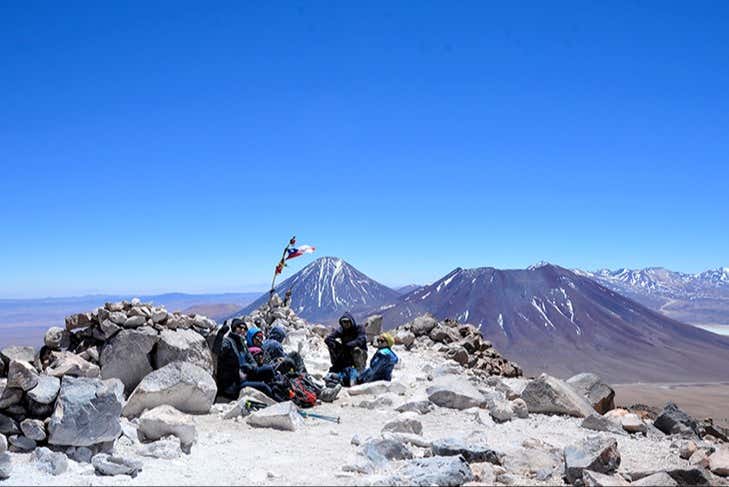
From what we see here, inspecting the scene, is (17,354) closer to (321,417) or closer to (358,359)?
(321,417)

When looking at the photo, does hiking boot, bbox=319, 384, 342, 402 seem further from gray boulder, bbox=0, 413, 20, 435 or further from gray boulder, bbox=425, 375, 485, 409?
gray boulder, bbox=0, 413, 20, 435

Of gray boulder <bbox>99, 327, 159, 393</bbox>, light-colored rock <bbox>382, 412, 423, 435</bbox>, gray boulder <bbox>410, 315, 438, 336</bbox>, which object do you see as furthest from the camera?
gray boulder <bbox>410, 315, 438, 336</bbox>

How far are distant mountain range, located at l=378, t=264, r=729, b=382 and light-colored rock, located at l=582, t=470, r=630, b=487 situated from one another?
103 metres

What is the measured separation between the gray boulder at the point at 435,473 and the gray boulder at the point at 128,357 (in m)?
5.09

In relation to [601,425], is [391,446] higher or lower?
higher

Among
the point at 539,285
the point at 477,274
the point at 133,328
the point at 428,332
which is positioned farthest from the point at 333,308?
the point at 133,328

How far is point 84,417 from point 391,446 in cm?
337

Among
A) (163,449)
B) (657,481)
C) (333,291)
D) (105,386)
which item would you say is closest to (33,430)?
(105,386)

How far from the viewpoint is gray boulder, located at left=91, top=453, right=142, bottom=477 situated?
592 centimetres

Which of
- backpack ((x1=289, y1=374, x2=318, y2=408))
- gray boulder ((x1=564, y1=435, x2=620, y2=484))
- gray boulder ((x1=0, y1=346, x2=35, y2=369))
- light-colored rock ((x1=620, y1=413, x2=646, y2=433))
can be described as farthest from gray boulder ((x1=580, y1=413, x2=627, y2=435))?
gray boulder ((x1=0, y1=346, x2=35, y2=369))

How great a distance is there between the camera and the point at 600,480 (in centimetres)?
593

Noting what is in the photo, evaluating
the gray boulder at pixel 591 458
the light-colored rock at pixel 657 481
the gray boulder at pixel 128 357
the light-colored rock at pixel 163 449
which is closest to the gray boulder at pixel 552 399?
the gray boulder at pixel 591 458

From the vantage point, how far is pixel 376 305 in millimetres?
164500

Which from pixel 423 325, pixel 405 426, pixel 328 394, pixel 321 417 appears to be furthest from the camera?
pixel 423 325
